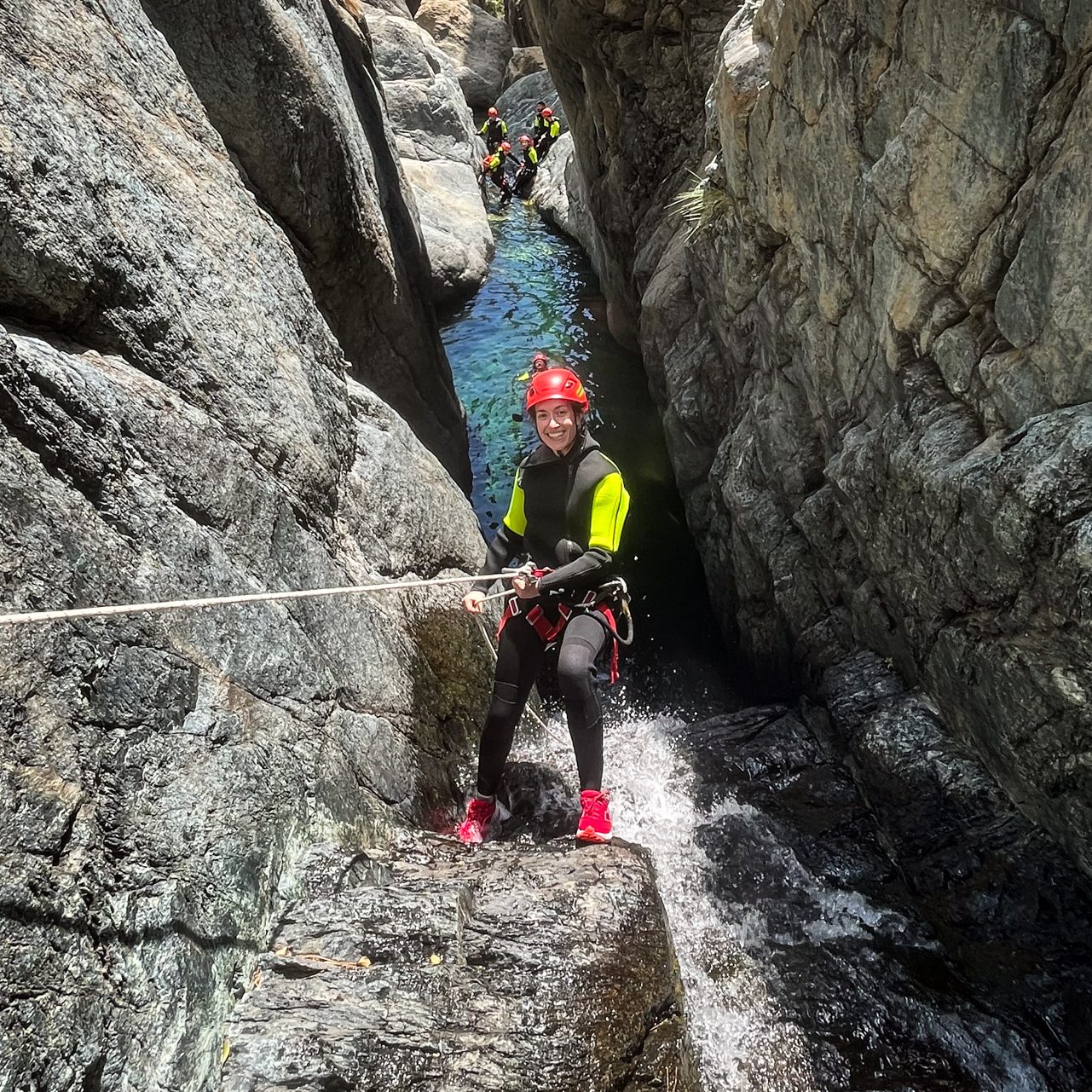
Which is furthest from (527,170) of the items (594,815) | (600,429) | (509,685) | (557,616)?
(594,815)

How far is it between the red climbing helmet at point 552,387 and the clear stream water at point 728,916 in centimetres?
336

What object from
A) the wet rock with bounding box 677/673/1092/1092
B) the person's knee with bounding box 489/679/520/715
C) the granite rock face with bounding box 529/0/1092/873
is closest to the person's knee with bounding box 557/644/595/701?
A: the person's knee with bounding box 489/679/520/715

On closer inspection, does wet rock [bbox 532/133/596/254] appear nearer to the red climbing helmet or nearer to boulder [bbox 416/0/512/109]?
boulder [bbox 416/0/512/109]

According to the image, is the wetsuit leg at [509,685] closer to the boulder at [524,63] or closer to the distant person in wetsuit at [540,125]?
the distant person in wetsuit at [540,125]

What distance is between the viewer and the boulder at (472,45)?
126 feet

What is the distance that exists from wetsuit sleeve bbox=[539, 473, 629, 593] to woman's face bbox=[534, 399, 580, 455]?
394mm

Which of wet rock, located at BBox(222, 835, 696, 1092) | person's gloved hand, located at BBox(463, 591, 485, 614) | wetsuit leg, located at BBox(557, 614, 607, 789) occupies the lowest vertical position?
wet rock, located at BBox(222, 835, 696, 1092)

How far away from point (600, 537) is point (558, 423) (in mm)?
843

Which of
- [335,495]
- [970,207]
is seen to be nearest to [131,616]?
[335,495]

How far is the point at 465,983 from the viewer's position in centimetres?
372

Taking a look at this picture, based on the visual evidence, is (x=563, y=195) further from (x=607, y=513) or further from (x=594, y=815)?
(x=594, y=815)

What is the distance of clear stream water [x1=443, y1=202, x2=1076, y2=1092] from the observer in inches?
180

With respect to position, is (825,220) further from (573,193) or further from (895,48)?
(573,193)

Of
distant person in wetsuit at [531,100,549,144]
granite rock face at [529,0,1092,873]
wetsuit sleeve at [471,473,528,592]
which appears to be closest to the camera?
granite rock face at [529,0,1092,873]
